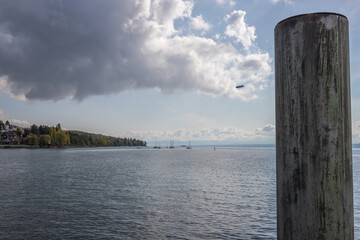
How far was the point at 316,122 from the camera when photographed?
2033 millimetres

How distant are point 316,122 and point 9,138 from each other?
23004 cm

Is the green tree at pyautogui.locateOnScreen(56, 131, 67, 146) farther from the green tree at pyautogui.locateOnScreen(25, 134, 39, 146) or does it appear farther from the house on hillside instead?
the house on hillside

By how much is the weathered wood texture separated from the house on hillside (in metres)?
227

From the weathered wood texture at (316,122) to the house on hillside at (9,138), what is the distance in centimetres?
22659

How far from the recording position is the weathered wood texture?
2.04 meters

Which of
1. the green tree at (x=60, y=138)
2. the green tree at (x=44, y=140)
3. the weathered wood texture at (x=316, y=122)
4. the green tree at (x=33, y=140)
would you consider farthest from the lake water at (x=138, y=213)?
the green tree at (x=33, y=140)

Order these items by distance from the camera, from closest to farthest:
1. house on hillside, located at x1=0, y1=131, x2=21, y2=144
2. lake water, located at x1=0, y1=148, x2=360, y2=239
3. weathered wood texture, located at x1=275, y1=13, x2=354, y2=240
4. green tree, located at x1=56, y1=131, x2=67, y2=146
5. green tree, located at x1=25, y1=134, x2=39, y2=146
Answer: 1. weathered wood texture, located at x1=275, y1=13, x2=354, y2=240
2. lake water, located at x1=0, y1=148, x2=360, y2=239
3. green tree, located at x1=25, y1=134, x2=39, y2=146
4. green tree, located at x1=56, y1=131, x2=67, y2=146
5. house on hillside, located at x1=0, y1=131, x2=21, y2=144

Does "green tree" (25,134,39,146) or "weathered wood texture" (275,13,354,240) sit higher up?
"weathered wood texture" (275,13,354,240)

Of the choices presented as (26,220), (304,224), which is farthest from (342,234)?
(26,220)

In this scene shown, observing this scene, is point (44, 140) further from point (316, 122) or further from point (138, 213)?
point (316, 122)

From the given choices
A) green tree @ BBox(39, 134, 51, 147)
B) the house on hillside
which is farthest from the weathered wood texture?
the house on hillside

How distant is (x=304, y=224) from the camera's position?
82.7 inches

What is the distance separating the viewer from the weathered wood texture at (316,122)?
2035mm

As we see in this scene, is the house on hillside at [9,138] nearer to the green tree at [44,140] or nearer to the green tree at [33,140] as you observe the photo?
the green tree at [33,140]
